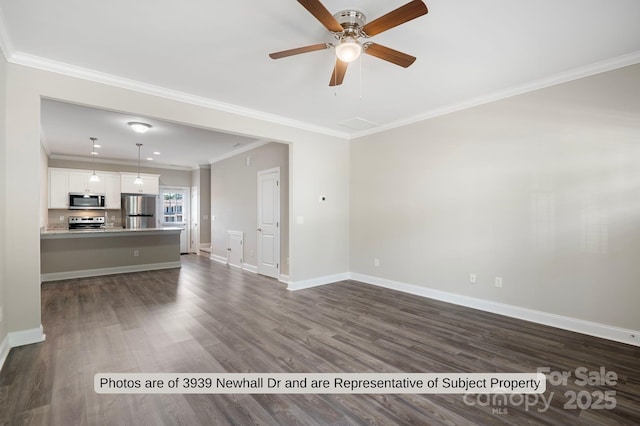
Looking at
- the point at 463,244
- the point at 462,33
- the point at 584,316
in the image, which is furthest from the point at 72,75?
the point at 584,316

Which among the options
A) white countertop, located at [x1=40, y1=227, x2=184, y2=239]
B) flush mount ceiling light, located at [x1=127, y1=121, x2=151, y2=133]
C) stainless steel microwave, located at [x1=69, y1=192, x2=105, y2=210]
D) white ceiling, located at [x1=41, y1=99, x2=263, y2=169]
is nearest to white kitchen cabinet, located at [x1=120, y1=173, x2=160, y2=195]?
white ceiling, located at [x1=41, y1=99, x2=263, y2=169]

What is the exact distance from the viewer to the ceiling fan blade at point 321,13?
5.66 ft

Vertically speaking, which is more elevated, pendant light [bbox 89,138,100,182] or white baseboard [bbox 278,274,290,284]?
pendant light [bbox 89,138,100,182]

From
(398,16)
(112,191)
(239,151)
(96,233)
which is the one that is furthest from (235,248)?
(398,16)

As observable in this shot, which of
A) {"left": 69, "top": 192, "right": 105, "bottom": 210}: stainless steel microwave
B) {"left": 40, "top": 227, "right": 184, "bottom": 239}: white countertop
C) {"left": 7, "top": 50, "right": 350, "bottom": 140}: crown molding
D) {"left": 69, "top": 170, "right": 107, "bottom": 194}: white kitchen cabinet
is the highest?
{"left": 7, "top": 50, "right": 350, "bottom": 140}: crown molding

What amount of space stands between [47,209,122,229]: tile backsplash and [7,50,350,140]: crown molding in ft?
20.9

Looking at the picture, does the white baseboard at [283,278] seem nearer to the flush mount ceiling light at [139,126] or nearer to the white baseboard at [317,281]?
the white baseboard at [317,281]

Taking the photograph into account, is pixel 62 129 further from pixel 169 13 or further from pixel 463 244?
pixel 463 244

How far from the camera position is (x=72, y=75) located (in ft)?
9.90

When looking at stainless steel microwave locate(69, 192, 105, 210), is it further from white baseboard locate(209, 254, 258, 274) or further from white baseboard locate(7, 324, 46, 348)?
white baseboard locate(7, 324, 46, 348)

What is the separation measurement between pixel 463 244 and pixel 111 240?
22.5ft

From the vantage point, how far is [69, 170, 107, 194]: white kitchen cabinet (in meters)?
7.45

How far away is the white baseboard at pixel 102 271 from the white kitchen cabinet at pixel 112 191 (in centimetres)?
269

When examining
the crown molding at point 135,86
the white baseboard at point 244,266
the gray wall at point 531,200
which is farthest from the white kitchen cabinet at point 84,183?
the gray wall at point 531,200
